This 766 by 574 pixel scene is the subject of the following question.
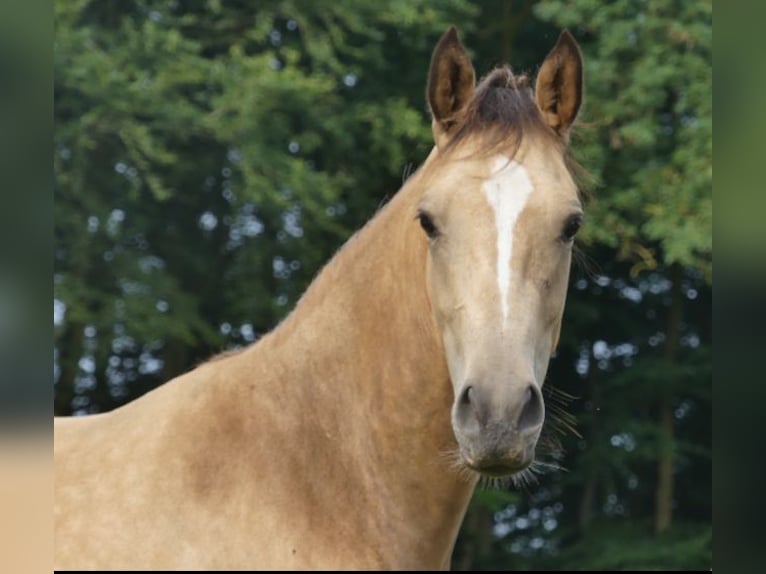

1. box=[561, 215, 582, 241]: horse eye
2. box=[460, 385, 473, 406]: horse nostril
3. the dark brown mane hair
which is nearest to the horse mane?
the dark brown mane hair

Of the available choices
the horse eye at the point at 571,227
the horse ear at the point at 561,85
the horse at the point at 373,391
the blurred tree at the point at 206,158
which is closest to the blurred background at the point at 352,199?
the blurred tree at the point at 206,158

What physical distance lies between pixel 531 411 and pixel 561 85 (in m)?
1.03

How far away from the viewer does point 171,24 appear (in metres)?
10.5

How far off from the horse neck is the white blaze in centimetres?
27

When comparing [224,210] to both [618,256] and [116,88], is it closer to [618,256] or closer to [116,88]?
[116,88]

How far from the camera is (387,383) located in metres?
2.65

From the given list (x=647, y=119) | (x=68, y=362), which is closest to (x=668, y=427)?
(x=647, y=119)

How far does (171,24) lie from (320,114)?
5.81 feet

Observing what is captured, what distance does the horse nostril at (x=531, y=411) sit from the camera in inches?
82.4

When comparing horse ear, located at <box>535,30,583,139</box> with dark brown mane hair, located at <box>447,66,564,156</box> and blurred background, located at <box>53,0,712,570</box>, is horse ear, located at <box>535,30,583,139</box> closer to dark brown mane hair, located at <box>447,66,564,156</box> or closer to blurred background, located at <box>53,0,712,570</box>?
dark brown mane hair, located at <box>447,66,564,156</box>

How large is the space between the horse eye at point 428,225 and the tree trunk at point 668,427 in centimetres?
960

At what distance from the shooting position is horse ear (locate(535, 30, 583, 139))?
2.72 m

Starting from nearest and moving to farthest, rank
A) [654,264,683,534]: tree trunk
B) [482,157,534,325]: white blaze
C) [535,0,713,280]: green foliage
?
[482,157,534,325]: white blaze
[535,0,713,280]: green foliage
[654,264,683,534]: tree trunk

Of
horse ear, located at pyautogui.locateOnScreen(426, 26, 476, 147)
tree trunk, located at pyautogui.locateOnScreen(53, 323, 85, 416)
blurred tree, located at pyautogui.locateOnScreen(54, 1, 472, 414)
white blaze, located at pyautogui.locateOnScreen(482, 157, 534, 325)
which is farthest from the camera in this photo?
tree trunk, located at pyautogui.locateOnScreen(53, 323, 85, 416)
